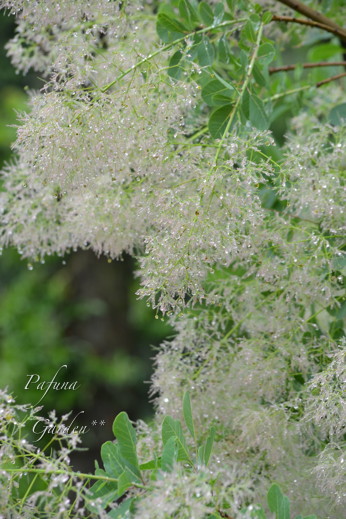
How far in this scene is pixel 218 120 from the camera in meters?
0.99

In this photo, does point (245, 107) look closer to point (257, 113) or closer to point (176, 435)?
point (257, 113)

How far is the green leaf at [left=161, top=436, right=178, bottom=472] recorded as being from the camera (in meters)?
0.69

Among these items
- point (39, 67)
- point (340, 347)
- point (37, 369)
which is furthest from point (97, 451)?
point (340, 347)

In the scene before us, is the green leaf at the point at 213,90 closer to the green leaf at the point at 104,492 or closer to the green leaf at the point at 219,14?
the green leaf at the point at 219,14

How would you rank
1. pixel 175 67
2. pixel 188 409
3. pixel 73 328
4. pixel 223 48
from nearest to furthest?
pixel 188 409 < pixel 175 67 < pixel 223 48 < pixel 73 328

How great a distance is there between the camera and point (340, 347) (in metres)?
0.92

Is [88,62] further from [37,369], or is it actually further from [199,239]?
[37,369]

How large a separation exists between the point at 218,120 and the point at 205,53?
0.10 metres

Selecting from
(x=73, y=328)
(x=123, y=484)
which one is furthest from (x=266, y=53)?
(x=73, y=328)

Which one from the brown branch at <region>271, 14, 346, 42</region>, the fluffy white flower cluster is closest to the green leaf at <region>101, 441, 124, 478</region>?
the fluffy white flower cluster

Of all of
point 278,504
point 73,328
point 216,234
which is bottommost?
point 73,328

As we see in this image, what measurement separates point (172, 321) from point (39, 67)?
0.58 m

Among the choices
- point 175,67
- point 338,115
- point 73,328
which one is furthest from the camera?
point 73,328

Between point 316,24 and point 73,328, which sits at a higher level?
point 316,24
